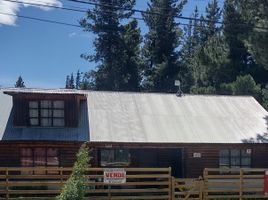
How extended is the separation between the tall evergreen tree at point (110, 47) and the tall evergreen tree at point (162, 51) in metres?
2.78

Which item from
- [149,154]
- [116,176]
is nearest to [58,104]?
[149,154]

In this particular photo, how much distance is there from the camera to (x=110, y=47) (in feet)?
190

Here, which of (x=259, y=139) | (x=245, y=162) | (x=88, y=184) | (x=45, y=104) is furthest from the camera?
(x=245, y=162)

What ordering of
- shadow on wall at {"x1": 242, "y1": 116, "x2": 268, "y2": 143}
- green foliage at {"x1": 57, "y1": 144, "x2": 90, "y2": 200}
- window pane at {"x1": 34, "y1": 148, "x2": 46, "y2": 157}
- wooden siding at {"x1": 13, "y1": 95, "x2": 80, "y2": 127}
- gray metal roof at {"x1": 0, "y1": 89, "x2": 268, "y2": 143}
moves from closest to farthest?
green foliage at {"x1": 57, "y1": 144, "x2": 90, "y2": 200} < window pane at {"x1": 34, "y1": 148, "x2": 46, "y2": 157} < gray metal roof at {"x1": 0, "y1": 89, "x2": 268, "y2": 143} < wooden siding at {"x1": 13, "y1": 95, "x2": 80, "y2": 127} < shadow on wall at {"x1": 242, "y1": 116, "x2": 268, "y2": 143}

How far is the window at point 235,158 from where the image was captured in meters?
26.5

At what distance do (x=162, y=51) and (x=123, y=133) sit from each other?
1364 inches

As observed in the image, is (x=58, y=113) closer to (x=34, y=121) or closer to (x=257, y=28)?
(x=34, y=121)

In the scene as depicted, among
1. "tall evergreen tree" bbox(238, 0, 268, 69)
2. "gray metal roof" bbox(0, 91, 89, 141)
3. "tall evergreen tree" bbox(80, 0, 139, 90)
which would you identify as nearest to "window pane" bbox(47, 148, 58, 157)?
"gray metal roof" bbox(0, 91, 89, 141)

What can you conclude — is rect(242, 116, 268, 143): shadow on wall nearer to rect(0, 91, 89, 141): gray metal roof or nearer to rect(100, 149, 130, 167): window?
rect(100, 149, 130, 167): window

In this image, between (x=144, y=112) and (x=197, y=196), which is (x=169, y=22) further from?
(x=197, y=196)

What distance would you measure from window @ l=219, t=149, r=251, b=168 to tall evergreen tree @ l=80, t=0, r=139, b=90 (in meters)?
30.4

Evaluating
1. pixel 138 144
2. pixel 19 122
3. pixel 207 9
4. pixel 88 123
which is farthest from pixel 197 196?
pixel 207 9

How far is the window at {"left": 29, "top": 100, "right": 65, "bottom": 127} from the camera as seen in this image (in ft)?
84.7

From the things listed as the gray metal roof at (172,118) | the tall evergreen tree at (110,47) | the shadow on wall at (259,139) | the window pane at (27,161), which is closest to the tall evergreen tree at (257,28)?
the gray metal roof at (172,118)
